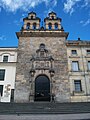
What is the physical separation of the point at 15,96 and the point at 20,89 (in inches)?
46.0

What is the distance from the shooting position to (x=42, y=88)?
2086 cm

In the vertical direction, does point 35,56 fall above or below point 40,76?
above

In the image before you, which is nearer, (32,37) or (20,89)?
(20,89)

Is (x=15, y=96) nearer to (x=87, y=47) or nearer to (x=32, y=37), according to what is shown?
(x=32, y=37)

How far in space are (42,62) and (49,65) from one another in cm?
119

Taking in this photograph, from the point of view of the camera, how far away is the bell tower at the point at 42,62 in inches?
797

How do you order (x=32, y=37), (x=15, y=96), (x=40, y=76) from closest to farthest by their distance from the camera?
(x=15, y=96) < (x=40, y=76) < (x=32, y=37)

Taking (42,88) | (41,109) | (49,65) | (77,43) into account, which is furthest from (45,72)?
(41,109)

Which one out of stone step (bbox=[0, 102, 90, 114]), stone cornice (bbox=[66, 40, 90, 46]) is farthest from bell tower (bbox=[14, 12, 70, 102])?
stone step (bbox=[0, 102, 90, 114])

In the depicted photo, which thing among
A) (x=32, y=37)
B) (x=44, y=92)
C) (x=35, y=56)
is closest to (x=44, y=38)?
(x=32, y=37)

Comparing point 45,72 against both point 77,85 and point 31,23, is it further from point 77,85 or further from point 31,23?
point 31,23

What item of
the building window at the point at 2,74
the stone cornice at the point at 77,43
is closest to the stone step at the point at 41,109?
the building window at the point at 2,74

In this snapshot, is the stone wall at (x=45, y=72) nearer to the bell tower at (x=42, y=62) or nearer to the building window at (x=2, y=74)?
the bell tower at (x=42, y=62)

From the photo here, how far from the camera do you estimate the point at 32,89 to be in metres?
20.2
